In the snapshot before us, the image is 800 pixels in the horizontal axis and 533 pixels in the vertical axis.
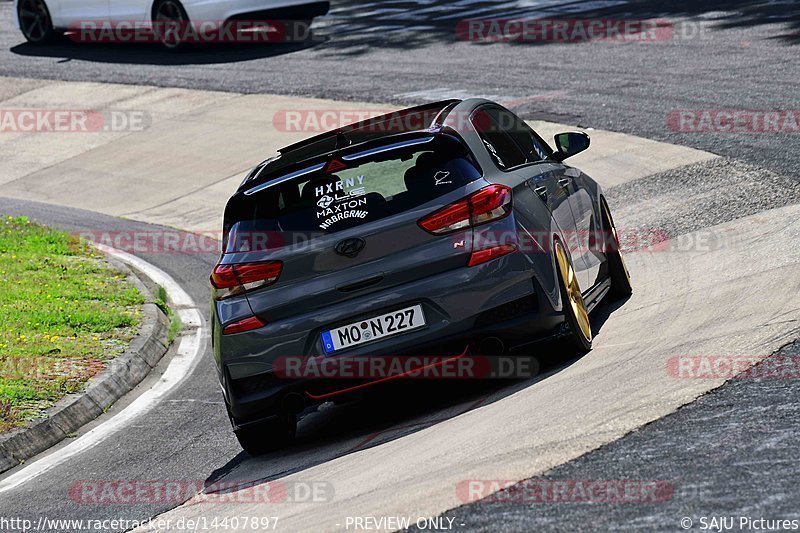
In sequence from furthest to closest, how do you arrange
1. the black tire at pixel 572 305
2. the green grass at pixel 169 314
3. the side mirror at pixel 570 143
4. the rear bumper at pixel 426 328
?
the green grass at pixel 169 314 → the side mirror at pixel 570 143 → the black tire at pixel 572 305 → the rear bumper at pixel 426 328

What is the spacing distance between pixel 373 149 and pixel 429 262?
73 centimetres

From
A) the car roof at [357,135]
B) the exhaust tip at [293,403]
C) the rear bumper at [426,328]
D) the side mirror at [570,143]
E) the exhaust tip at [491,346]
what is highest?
the car roof at [357,135]

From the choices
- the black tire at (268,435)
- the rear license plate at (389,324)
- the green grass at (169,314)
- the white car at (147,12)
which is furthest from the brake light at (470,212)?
the white car at (147,12)

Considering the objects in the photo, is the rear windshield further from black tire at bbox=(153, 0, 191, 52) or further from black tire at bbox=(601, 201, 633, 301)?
black tire at bbox=(153, 0, 191, 52)

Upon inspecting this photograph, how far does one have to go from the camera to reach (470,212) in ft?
22.1

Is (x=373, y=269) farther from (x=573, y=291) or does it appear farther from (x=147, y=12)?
(x=147, y=12)

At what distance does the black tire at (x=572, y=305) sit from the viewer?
7.00 metres

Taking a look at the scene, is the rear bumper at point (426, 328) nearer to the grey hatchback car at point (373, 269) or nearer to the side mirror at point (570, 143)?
the grey hatchback car at point (373, 269)

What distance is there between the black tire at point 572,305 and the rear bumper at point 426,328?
7.7 inches

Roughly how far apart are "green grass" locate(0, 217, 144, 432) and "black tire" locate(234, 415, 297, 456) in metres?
1.88

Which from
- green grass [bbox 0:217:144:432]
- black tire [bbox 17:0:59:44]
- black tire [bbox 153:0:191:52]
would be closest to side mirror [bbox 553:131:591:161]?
green grass [bbox 0:217:144:432]

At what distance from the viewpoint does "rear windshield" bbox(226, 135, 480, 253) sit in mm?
6770

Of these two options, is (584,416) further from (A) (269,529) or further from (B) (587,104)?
(B) (587,104)

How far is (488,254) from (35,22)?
834 inches
